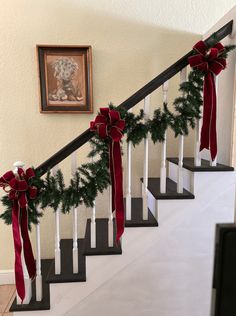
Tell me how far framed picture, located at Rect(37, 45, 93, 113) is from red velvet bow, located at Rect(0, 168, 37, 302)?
3.03 feet

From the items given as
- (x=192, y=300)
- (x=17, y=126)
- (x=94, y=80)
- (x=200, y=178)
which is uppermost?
(x=94, y=80)

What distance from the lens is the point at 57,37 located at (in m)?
2.08

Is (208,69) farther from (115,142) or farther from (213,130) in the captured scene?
(115,142)

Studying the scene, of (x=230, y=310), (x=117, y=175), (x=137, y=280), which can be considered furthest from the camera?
(x=137, y=280)

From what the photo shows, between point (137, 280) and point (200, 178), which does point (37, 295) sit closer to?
point (137, 280)

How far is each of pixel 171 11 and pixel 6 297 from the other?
301 centimetres

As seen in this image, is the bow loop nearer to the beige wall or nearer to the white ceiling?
the beige wall

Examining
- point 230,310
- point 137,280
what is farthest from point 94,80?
point 230,310

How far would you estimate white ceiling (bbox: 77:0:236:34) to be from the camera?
2084mm

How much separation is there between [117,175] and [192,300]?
112 cm

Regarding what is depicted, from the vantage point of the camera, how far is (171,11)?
2123 millimetres

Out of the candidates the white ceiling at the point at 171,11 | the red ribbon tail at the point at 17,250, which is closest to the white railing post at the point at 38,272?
the red ribbon tail at the point at 17,250

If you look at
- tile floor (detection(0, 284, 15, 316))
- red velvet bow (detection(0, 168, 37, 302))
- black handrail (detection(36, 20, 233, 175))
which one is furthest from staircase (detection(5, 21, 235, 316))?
tile floor (detection(0, 284, 15, 316))

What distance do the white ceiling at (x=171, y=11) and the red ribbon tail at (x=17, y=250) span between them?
185 cm
